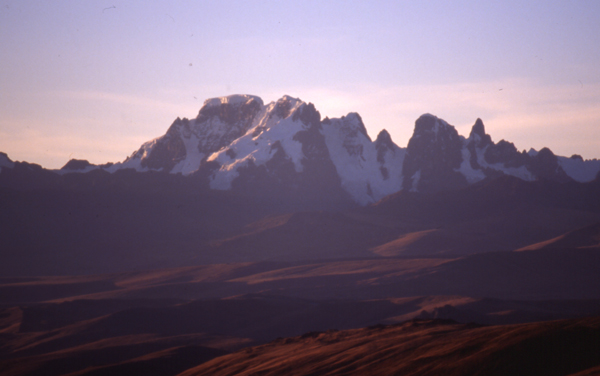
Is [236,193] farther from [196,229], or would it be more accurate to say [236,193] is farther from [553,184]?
[553,184]

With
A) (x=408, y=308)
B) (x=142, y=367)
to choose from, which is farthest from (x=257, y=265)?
(x=142, y=367)

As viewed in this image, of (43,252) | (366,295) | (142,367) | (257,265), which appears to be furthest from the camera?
(43,252)

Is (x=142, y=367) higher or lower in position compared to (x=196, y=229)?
lower

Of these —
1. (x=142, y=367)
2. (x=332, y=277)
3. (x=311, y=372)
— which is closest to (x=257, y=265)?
(x=332, y=277)

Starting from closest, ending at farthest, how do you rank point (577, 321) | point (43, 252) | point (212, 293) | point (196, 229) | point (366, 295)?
point (577, 321), point (366, 295), point (212, 293), point (43, 252), point (196, 229)

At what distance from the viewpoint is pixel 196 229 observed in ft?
539

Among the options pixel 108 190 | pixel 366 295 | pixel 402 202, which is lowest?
pixel 366 295

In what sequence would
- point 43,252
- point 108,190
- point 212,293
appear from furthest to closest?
point 108,190 < point 43,252 < point 212,293

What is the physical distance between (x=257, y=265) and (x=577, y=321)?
9117 cm

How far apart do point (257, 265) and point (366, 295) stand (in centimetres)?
3278

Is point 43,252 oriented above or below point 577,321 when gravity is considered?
above

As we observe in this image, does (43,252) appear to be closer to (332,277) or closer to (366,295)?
(332,277)

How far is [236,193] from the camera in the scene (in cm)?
19612

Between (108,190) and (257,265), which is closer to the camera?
(257,265)
